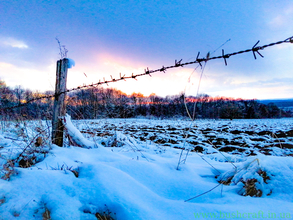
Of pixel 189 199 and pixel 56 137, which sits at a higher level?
pixel 56 137

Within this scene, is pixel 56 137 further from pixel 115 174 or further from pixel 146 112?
pixel 146 112

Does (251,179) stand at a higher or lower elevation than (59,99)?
lower

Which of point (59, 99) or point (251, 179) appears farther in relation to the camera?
point (59, 99)

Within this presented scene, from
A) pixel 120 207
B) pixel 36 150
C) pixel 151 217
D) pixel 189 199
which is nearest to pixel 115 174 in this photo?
pixel 120 207

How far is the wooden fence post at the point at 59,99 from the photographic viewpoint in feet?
6.89

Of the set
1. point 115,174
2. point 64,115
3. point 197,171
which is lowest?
point 197,171

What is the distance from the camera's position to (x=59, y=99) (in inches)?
83.3

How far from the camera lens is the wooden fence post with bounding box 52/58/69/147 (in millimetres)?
2100

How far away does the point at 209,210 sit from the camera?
800 mm

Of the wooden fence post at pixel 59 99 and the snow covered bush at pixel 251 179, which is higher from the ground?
the wooden fence post at pixel 59 99

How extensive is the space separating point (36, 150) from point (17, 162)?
0.20 meters

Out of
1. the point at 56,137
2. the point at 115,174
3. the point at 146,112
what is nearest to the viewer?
the point at 115,174

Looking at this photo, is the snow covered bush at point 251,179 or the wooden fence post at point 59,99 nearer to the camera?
the snow covered bush at point 251,179

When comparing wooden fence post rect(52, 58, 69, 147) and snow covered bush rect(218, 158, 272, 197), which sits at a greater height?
wooden fence post rect(52, 58, 69, 147)
